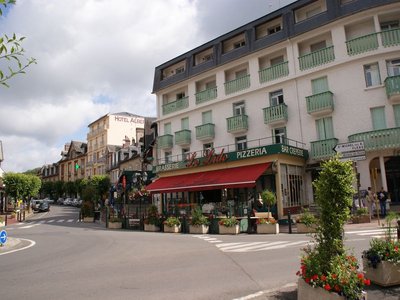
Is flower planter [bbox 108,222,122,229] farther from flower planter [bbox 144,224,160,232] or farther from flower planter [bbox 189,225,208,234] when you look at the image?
flower planter [bbox 189,225,208,234]

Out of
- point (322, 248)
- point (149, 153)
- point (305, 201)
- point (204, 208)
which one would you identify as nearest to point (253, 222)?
point (204, 208)

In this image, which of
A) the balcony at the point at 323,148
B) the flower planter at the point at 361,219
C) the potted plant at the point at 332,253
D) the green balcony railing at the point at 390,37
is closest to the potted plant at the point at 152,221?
the balcony at the point at 323,148

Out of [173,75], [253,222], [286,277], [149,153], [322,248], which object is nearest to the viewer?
[322,248]

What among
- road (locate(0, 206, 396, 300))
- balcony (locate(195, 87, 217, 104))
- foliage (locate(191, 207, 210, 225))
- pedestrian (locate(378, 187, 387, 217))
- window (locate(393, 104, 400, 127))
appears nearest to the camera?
road (locate(0, 206, 396, 300))

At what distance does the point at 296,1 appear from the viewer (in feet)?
78.8

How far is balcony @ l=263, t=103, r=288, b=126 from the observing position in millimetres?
24094

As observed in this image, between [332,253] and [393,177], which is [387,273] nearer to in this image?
[332,253]

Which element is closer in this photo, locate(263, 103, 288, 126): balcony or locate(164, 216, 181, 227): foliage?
locate(164, 216, 181, 227): foliage

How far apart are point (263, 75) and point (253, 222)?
40.4ft

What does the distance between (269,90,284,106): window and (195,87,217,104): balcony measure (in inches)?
212

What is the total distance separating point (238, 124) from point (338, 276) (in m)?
22.0

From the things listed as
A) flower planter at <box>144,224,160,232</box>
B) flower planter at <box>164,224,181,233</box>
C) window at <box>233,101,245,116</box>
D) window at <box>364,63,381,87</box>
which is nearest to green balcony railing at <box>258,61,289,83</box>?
window at <box>233,101,245,116</box>

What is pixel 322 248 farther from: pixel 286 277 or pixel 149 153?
pixel 149 153

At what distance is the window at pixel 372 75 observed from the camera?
69.1 feet
